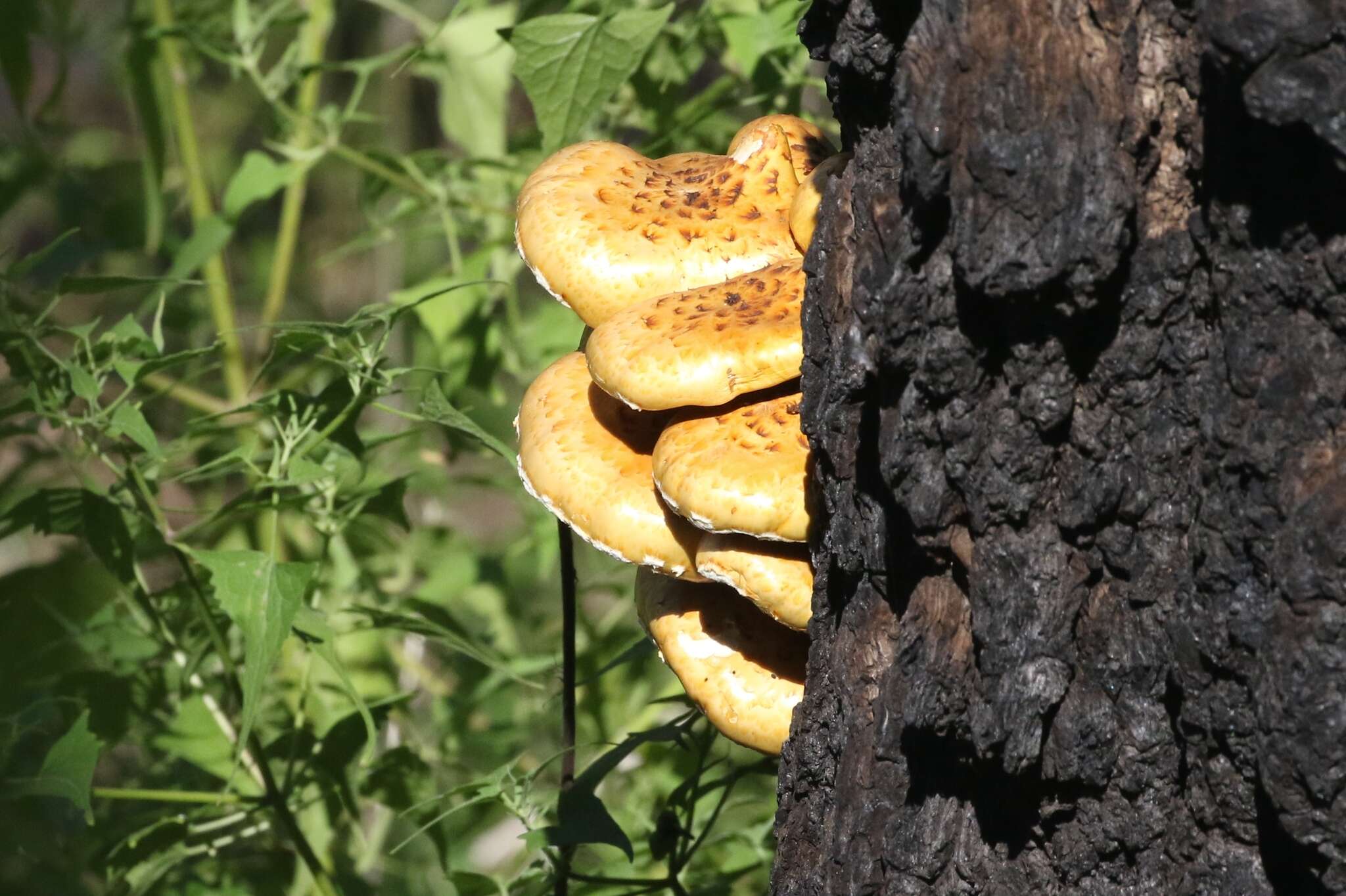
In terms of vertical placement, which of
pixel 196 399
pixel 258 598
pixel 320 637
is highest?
pixel 258 598

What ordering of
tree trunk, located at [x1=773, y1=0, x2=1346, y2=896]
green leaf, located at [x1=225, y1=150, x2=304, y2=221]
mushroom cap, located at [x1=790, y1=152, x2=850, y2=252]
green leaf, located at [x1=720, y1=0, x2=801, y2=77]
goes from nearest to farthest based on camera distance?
tree trunk, located at [x1=773, y1=0, x2=1346, y2=896] → mushroom cap, located at [x1=790, y1=152, x2=850, y2=252] → green leaf, located at [x1=720, y1=0, x2=801, y2=77] → green leaf, located at [x1=225, y1=150, x2=304, y2=221]

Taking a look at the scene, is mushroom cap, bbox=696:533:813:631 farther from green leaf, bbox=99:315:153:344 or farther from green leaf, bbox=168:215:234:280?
green leaf, bbox=168:215:234:280

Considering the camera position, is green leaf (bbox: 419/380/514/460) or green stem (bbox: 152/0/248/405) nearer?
green leaf (bbox: 419/380/514/460)

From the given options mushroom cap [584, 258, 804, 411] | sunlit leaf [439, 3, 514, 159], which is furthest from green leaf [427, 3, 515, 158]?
mushroom cap [584, 258, 804, 411]

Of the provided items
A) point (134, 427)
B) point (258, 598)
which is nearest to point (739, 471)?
point (258, 598)

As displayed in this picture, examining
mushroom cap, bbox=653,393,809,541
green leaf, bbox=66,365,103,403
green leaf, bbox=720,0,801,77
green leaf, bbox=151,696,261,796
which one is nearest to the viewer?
mushroom cap, bbox=653,393,809,541

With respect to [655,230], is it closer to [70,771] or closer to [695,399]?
[695,399]

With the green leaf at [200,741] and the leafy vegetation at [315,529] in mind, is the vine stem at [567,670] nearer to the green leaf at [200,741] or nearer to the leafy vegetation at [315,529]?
the leafy vegetation at [315,529]

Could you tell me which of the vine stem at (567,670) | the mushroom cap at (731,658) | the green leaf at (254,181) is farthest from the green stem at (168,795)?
the green leaf at (254,181)
